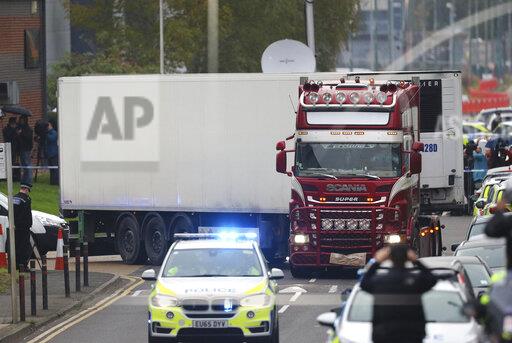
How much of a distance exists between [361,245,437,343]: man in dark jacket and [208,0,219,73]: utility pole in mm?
46292

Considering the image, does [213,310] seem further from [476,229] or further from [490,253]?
[476,229]

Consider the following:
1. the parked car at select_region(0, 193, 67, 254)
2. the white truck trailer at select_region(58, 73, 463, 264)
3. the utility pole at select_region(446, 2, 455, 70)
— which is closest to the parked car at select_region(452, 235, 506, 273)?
the white truck trailer at select_region(58, 73, 463, 264)

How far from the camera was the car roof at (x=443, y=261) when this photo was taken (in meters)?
21.0

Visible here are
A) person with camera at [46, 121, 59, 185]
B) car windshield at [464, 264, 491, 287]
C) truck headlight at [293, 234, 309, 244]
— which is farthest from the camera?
person with camera at [46, 121, 59, 185]

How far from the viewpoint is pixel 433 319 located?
1797cm

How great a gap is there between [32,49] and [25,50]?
0.94 feet

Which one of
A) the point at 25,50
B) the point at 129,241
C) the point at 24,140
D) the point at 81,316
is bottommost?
the point at 81,316

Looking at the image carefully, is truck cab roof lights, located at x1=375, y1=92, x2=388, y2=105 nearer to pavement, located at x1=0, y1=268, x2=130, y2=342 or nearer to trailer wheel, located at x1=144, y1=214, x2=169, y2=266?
pavement, located at x1=0, y1=268, x2=130, y2=342

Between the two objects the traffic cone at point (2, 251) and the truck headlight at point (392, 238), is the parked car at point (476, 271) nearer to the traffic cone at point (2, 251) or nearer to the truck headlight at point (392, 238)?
the truck headlight at point (392, 238)

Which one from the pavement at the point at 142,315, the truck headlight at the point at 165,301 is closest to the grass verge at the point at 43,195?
the pavement at the point at 142,315

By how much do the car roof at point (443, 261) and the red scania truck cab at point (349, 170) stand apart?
7.33 m

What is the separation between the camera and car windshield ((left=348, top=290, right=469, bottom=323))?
17.9 metres

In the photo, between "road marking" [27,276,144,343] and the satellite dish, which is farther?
the satellite dish

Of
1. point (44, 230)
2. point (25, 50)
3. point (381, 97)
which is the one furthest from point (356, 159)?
point (25, 50)
